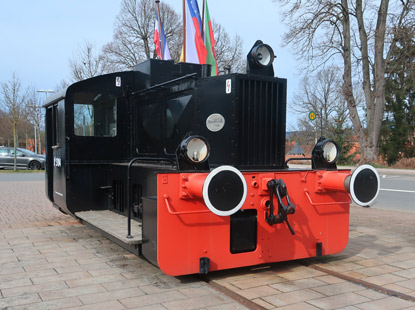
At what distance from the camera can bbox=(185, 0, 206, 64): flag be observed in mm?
9570

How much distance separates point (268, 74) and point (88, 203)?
346 cm

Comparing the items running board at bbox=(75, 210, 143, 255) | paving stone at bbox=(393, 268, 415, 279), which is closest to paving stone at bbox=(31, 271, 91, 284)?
running board at bbox=(75, 210, 143, 255)

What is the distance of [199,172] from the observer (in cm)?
383

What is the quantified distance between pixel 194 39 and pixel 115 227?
6.73 meters

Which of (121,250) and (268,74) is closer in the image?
(268,74)

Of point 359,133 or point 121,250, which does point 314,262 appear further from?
point 359,133

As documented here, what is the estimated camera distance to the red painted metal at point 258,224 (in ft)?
12.3

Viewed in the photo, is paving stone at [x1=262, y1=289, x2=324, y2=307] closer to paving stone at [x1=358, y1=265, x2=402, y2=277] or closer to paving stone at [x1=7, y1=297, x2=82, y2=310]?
paving stone at [x1=358, y1=265, x2=402, y2=277]

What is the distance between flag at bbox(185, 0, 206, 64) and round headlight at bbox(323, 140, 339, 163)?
514 centimetres

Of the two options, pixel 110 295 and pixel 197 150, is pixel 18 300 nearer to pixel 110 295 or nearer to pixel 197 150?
pixel 110 295

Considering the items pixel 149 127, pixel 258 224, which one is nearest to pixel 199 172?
pixel 258 224

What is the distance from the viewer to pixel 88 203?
618cm

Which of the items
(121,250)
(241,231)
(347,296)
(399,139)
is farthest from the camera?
(399,139)

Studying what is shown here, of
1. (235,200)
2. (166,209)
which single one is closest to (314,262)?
A: (235,200)
